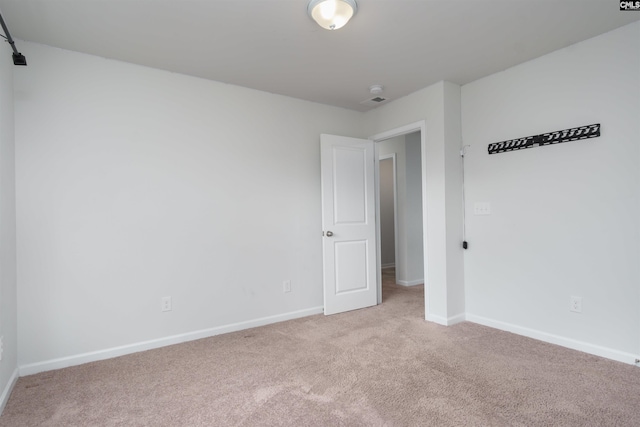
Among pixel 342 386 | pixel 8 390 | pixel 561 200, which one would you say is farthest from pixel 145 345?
pixel 561 200

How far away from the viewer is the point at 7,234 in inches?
83.7

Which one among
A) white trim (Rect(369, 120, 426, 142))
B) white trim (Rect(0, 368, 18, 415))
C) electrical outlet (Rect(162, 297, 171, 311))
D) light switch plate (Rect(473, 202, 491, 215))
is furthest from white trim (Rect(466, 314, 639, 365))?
white trim (Rect(0, 368, 18, 415))

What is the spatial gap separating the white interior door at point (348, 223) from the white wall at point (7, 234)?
2.49 m

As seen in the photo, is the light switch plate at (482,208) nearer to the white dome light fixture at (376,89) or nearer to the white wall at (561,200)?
the white wall at (561,200)

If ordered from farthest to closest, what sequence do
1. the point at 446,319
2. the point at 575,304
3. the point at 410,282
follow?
the point at 410,282 < the point at 446,319 < the point at 575,304

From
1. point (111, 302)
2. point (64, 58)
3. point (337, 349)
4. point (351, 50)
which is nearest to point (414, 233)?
point (337, 349)

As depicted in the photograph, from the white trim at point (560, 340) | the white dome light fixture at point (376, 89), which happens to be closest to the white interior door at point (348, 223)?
the white dome light fixture at point (376, 89)

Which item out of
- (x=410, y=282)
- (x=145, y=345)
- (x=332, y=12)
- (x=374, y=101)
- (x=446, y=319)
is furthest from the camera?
(x=410, y=282)

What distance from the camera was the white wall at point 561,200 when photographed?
2387mm

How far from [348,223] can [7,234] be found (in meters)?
2.83

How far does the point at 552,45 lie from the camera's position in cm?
262

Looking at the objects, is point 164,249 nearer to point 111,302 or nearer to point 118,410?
point 111,302

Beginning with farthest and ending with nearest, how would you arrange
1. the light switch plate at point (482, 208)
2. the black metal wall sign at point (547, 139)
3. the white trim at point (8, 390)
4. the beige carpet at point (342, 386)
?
the light switch plate at point (482, 208) → the black metal wall sign at point (547, 139) → the white trim at point (8, 390) → the beige carpet at point (342, 386)

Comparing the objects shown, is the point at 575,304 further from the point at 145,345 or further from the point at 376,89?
the point at 145,345
